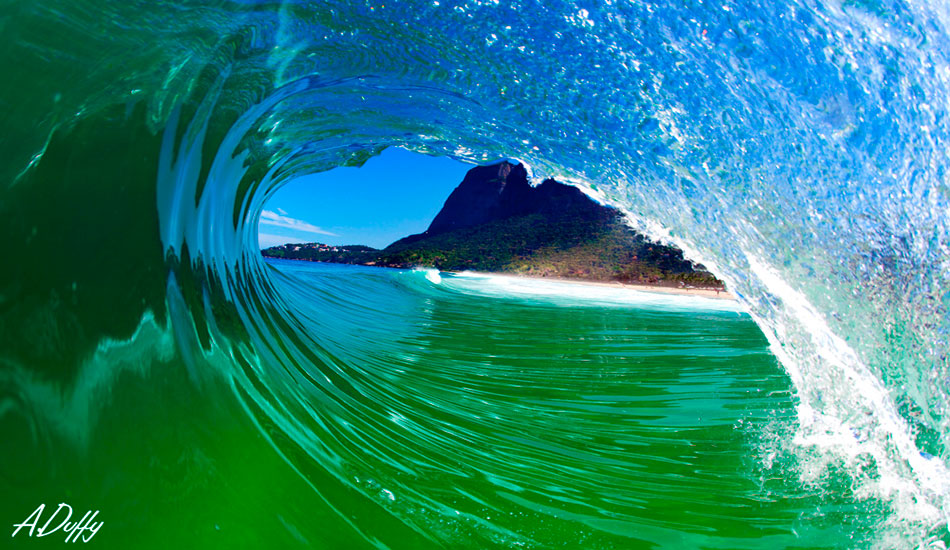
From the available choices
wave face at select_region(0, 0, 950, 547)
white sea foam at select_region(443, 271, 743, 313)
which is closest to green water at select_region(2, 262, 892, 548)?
wave face at select_region(0, 0, 950, 547)

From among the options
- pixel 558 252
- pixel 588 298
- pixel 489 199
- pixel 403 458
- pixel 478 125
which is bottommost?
pixel 588 298

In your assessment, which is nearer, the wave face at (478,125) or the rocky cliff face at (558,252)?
the wave face at (478,125)

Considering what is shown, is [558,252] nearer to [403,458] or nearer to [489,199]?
[403,458]

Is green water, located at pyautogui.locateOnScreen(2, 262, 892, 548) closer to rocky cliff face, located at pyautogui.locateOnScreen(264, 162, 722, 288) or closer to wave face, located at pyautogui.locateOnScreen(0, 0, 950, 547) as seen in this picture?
wave face, located at pyautogui.locateOnScreen(0, 0, 950, 547)

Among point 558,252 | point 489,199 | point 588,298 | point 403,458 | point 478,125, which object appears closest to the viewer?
point 403,458

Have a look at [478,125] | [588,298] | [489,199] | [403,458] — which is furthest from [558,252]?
[489,199]

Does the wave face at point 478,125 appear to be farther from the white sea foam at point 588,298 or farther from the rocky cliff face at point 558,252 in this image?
the rocky cliff face at point 558,252

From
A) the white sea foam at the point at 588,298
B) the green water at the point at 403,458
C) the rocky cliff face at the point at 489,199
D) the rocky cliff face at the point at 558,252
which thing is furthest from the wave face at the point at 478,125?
the rocky cliff face at the point at 489,199

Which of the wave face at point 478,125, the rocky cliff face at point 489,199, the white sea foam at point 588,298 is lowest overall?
the white sea foam at point 588,298
